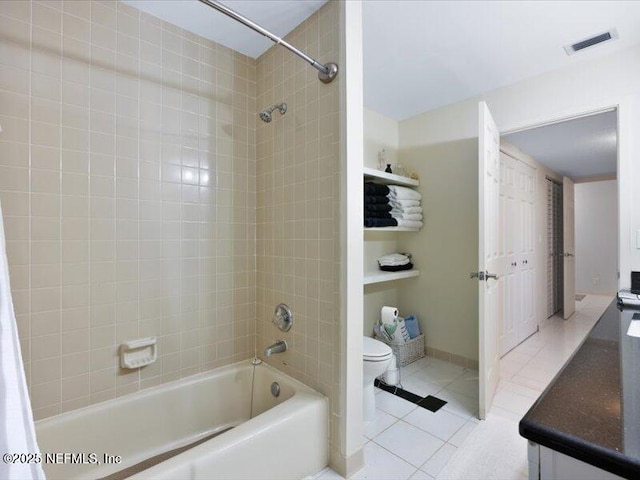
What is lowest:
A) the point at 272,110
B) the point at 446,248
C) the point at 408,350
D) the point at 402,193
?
the point at 408,350

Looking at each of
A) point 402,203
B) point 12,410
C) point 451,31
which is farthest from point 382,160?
point 12,410

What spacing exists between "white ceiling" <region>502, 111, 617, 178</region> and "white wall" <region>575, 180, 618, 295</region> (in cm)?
141

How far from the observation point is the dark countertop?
1.57ft

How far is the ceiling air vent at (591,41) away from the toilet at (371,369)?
2254 mm

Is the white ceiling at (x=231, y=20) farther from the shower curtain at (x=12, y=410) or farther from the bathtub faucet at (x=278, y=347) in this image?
the bathtub faucet at (x=278, y=347)

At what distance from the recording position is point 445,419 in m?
1.94

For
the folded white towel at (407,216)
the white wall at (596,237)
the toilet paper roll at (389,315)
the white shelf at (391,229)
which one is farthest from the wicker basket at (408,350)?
the white wall at (596,237)

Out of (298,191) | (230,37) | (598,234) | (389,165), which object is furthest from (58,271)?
(598,234)

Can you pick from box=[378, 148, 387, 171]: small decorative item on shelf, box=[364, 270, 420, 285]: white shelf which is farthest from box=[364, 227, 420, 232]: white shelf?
box=[378, 148, 387, 171]: small decorative item on shelf

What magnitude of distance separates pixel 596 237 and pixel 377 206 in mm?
5697

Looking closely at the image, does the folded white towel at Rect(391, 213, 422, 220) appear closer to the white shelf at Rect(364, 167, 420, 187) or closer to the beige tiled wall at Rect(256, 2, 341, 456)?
the white shelf at Rect(364, 167, 420, 187)

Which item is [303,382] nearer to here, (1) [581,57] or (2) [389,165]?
(2) [389,165]

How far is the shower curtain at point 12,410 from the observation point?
57cm

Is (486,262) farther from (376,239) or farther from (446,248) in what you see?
(376,239)
